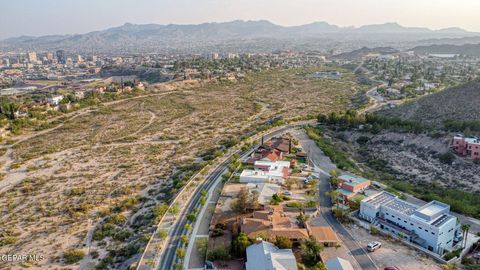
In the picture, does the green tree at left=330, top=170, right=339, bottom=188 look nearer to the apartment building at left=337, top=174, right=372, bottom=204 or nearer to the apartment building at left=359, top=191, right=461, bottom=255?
the apartment building at left=337, top=174, right=372, bottom=204

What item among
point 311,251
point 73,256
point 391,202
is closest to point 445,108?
point 391,202

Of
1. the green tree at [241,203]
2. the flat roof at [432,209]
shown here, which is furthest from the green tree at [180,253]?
the flat roof at [432,209]

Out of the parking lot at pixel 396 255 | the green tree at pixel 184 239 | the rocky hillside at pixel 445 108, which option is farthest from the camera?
the rocky hillside at pixel 445 108

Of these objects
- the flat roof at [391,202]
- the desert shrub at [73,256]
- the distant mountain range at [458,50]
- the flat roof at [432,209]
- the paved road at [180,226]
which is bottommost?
the desert shrub at [73,256]

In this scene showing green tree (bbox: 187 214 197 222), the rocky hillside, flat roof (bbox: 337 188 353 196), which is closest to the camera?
green tree (bbox: 187 214 197 222)

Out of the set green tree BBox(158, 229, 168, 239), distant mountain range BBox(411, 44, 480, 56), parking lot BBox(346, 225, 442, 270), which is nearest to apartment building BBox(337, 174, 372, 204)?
parking lot BBox(346, 225, 442, 270)

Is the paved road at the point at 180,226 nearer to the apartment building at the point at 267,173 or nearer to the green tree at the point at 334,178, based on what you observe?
the apartment building at the point at 267,173

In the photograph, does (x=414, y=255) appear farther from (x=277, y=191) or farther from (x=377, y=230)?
(x=277, y=191)
